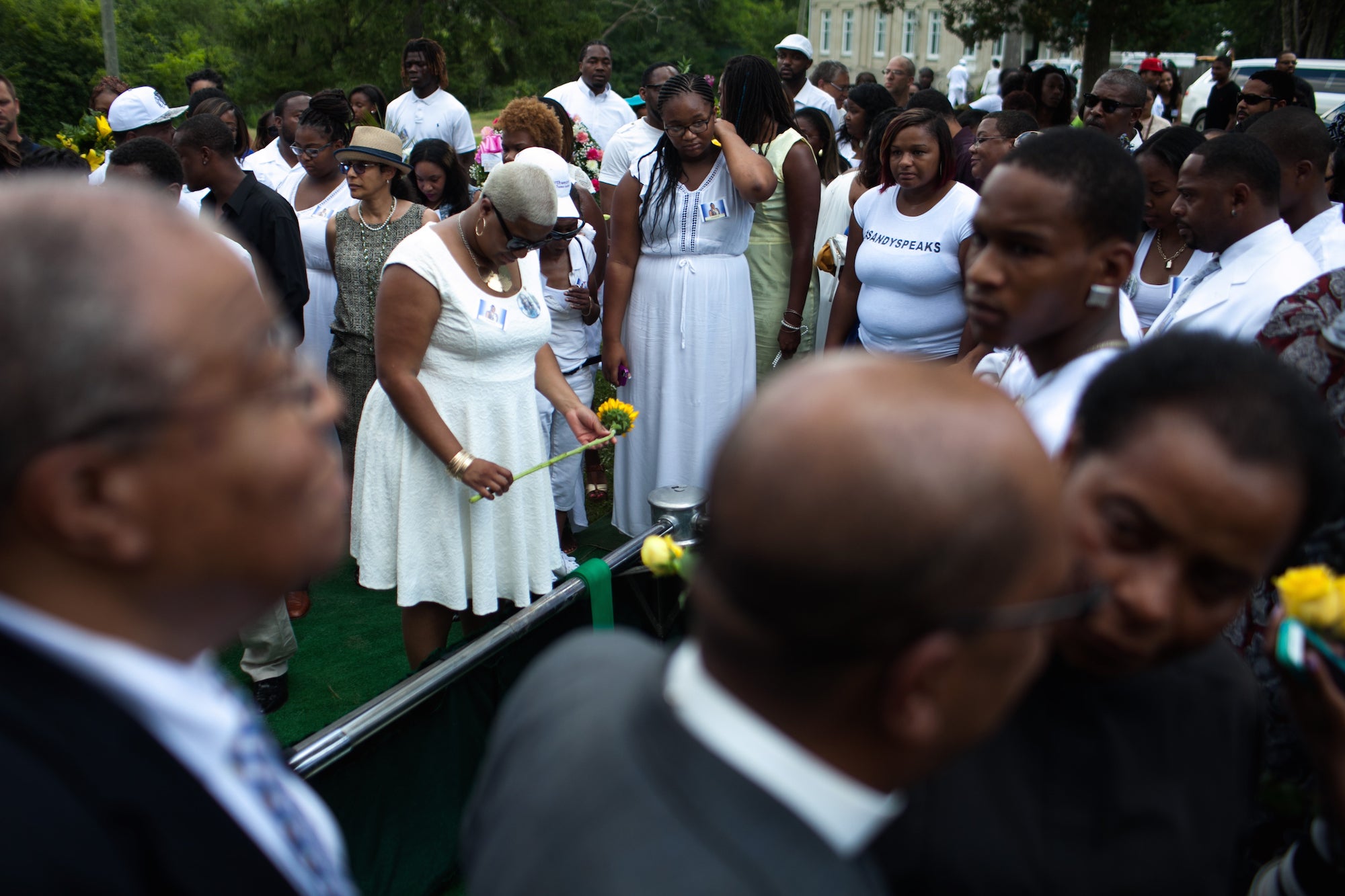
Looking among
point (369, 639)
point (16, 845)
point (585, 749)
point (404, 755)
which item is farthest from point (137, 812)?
point (369, 639)

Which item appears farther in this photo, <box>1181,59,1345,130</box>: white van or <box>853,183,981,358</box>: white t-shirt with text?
<box>1181,59,1345,130</box>: white van

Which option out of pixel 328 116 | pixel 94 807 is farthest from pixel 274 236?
pixel 94 807

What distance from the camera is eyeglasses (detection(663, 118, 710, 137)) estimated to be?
4.85 meters

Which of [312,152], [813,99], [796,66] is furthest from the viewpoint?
[813,99]

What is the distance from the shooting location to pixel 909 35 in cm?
4916

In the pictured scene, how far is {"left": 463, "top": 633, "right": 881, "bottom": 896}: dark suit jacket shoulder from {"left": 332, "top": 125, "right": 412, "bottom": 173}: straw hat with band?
456cm

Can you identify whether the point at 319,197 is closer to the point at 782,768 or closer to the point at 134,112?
the point at 134,112

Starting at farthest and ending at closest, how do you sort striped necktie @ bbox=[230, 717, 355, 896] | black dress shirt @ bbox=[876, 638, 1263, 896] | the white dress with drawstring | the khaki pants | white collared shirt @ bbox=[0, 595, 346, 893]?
the white dress with drawstring, the khaki pants, black dress shirt @ bbox=[876, 638, 1263, 896], striped necktie @ bbox=[230, 717, 355, 896], white collared shirt @ bbox=[0, 595, 346, 893]

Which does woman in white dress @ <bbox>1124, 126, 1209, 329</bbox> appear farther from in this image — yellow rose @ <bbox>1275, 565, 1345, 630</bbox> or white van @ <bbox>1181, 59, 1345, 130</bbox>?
white van @ <bbox>1181, 59, 1345, 130</bbox>

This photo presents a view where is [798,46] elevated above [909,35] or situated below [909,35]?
below

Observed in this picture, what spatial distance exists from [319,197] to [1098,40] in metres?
16.6

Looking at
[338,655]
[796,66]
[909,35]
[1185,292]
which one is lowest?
[338,655]

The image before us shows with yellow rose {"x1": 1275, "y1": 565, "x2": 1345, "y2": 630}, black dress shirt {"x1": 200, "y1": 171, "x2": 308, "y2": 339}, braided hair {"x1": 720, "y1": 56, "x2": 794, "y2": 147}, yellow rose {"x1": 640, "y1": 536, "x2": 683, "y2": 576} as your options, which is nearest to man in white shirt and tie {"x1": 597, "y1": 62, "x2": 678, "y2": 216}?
braided hair {"x1": 720, "y1": 56, "x2": 794, "y2": 147}

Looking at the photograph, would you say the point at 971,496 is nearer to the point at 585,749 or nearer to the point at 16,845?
the point at 585,749
